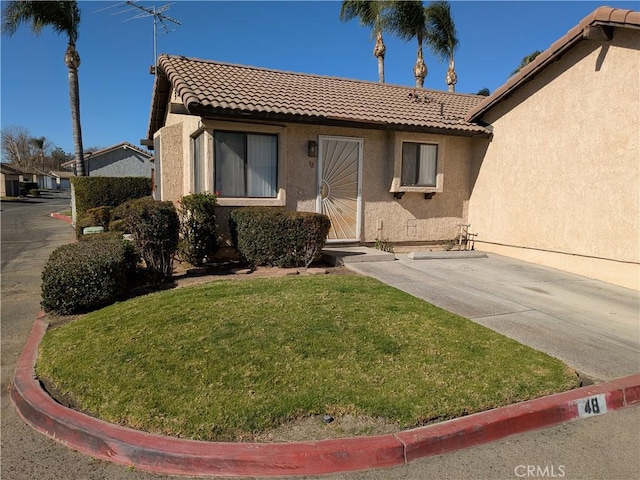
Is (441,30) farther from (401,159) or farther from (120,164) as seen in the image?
(120,164)

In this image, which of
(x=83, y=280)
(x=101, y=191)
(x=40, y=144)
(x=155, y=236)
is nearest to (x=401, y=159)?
(x=155, y=236)

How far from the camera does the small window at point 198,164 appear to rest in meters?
9.77

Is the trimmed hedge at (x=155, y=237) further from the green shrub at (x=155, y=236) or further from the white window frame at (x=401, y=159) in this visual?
the white window frame at (x=401, y=159)

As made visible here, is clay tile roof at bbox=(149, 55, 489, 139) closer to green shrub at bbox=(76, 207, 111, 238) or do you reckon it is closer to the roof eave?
the roof eave

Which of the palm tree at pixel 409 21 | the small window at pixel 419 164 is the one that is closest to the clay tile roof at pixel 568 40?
the small window at pixel 419 164

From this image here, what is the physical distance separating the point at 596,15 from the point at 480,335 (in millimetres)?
7098

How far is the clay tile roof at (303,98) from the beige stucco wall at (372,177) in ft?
1.28

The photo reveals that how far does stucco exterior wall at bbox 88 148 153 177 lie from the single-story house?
93.7 feet

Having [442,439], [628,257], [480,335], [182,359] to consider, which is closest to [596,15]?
[628,257]

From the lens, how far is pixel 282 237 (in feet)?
27.7

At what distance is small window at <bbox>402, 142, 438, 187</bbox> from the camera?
1139 centimetres

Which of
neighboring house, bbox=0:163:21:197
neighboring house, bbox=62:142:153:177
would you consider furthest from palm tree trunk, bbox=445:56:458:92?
neighboring house, bbox=0:163:21:197

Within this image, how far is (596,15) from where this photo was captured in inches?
333

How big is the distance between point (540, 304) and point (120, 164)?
38.7 metres
